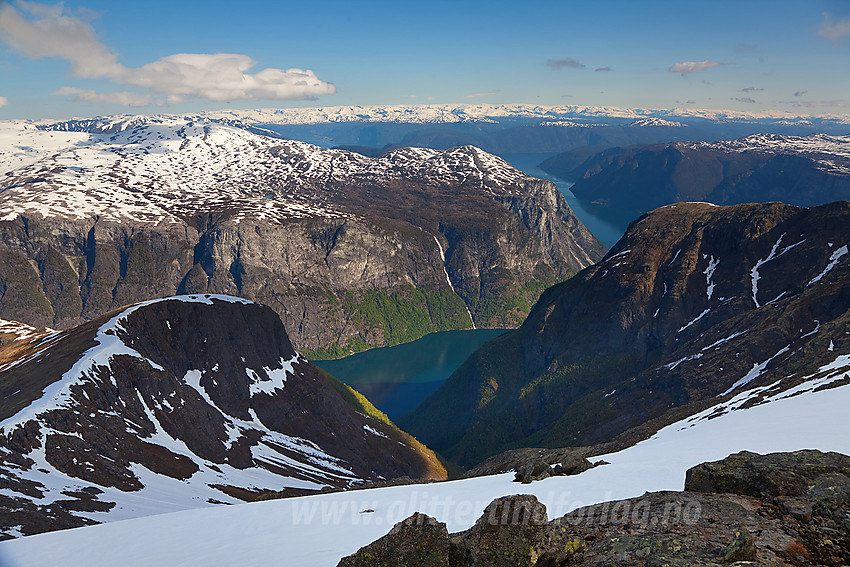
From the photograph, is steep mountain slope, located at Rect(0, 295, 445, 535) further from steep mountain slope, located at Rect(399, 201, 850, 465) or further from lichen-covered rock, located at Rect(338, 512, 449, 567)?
lichen-covered rock, located at Rect(338, 512, 449, 567)

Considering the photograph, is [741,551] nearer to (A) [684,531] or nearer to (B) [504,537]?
(A) [684,531]

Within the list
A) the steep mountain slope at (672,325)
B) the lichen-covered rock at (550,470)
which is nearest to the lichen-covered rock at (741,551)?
the lichen-covered rock at (550,470)

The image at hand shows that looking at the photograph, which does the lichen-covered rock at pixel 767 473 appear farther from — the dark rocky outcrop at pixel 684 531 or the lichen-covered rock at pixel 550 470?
the lichen-covered rock at pixel 550 470

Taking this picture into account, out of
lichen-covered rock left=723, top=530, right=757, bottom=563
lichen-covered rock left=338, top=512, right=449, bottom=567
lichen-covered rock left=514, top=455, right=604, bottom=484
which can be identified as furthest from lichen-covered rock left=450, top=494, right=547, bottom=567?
lichen-covered rock left=514, top=455, right=604, bottom=484

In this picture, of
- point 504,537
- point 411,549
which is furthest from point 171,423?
point 504,537

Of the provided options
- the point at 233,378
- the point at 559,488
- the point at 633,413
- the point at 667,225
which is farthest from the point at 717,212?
the point at 559,488

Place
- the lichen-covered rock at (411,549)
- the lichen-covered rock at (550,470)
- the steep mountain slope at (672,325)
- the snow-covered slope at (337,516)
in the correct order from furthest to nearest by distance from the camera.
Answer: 1. the steep mountain slope at (672,325)
2. the lichen-covered rock at (550,470)
3. the snow-covered slope at (337,516)
4. the lichen-covered rock at (411,549)
